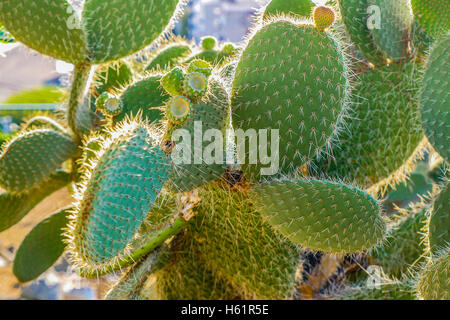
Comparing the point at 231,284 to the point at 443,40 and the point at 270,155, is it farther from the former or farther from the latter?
the point at 443,40

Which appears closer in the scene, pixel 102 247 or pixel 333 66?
pixel 102 247

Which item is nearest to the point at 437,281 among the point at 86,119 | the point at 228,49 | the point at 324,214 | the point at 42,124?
the point at 324,214

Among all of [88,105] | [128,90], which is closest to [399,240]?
[128,90]

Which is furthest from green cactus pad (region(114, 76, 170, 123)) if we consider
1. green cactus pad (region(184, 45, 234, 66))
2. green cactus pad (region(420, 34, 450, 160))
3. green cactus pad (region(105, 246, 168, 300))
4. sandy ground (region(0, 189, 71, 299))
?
green cactus pad (region(420, 34, 450, 160))

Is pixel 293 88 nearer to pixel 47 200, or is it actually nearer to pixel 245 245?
pixel 245 245

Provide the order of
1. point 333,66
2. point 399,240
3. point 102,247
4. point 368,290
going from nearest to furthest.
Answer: point 102,247, point 333,66, point 368,290, point 399,240

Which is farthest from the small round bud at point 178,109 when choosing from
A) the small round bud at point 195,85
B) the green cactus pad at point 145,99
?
the green cactus pad at point 145,99

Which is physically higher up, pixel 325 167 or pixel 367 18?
pixel 367 18
